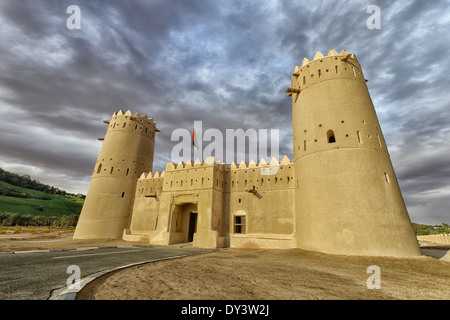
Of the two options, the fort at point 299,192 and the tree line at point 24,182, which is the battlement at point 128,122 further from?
the tree line at point 24,182

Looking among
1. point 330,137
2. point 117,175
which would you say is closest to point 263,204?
point 330,137

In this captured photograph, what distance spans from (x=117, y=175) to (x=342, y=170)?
2360 centimetres

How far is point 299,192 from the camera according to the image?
1503cm

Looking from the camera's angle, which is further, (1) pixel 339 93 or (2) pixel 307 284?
(1) pixel 339 93

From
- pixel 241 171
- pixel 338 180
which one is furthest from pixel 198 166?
pixel 338 180

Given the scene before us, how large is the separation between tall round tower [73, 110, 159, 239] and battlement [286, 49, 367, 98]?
64.0ft

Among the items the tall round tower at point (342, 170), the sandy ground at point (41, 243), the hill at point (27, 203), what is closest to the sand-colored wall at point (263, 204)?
the tall round tower at point (342, 170)

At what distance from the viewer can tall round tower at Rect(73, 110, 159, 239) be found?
22562 mm

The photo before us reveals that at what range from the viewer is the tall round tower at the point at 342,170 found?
11.5 metres

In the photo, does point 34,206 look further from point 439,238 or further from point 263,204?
point 439,238
